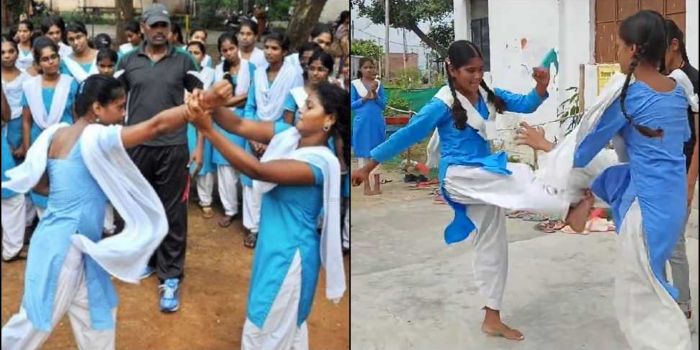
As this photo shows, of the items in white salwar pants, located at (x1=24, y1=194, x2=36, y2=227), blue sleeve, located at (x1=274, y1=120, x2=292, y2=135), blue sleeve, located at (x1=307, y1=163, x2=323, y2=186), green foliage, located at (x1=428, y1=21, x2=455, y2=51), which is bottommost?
white salwar pants, located at (x1=24, y1=194, x2=36, y2=227)

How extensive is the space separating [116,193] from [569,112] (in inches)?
58.2

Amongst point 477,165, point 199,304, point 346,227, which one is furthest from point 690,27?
point 199,304

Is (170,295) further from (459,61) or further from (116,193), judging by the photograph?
(459,61)

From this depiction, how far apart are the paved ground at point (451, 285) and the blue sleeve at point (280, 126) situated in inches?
14.9

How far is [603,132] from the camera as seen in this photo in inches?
103

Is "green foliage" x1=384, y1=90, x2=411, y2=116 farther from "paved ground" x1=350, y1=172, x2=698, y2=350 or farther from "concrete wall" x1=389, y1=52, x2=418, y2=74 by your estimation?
"paved ground" x1=350, y1=172, x2=698, y2=350

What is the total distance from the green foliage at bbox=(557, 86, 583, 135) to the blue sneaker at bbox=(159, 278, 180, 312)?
1.35 m

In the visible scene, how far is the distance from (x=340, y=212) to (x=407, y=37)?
0.61 meters

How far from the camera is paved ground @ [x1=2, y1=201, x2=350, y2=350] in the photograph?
8.00ft

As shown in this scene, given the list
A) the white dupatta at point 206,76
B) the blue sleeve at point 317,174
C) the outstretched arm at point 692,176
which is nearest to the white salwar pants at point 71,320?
the white dupatta at point 206,76

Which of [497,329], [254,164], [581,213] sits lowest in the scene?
[497,329]

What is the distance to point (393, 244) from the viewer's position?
283cm

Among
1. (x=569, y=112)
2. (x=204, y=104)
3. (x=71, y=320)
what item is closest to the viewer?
(x=204, y=104)

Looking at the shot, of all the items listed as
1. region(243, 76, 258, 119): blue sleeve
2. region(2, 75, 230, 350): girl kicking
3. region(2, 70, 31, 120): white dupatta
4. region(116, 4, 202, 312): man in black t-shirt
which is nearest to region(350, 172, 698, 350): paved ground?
region(243, 76, 258, 119): blue sleeve
